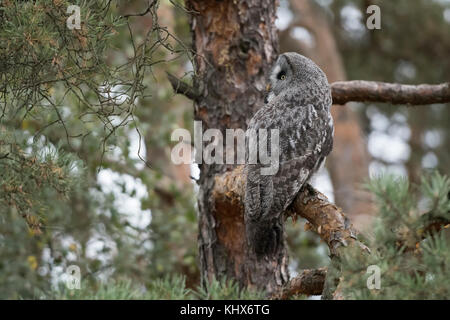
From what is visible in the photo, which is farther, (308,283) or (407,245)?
(308,283)

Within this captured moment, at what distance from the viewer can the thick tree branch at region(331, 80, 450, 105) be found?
3723mm

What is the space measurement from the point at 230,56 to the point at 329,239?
5.02ft

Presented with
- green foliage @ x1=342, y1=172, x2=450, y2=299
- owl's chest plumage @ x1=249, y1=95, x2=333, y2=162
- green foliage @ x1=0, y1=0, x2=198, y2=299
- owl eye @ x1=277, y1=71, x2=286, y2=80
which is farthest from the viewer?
owl eye @ x1=277, y1=71, x2=286, y2=80

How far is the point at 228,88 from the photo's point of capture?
3.68m

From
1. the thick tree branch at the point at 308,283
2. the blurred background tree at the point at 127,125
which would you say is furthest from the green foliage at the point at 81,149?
the thick tree branch at the point at 308,283

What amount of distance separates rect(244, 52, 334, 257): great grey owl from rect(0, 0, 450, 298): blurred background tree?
0.99ft

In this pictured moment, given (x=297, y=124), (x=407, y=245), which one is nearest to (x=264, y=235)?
(x=297, y=124)

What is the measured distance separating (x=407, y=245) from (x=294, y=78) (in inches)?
82.8

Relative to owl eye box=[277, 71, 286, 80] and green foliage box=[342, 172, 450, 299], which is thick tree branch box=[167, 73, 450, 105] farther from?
green foliage box=[342, 172, 450, 299]

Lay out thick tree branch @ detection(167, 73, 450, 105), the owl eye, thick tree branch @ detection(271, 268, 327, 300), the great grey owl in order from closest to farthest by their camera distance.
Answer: thick tree branch @ detection(271, 268, 327, 300) → the great grey owl → the owl eye → thick tree branch @ detection(167, 73, 450, 105)

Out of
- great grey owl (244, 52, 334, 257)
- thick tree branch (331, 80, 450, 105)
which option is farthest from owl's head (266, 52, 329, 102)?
thick tree branch (331, 80, 450, 105)

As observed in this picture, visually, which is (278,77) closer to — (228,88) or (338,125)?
(228,88)
